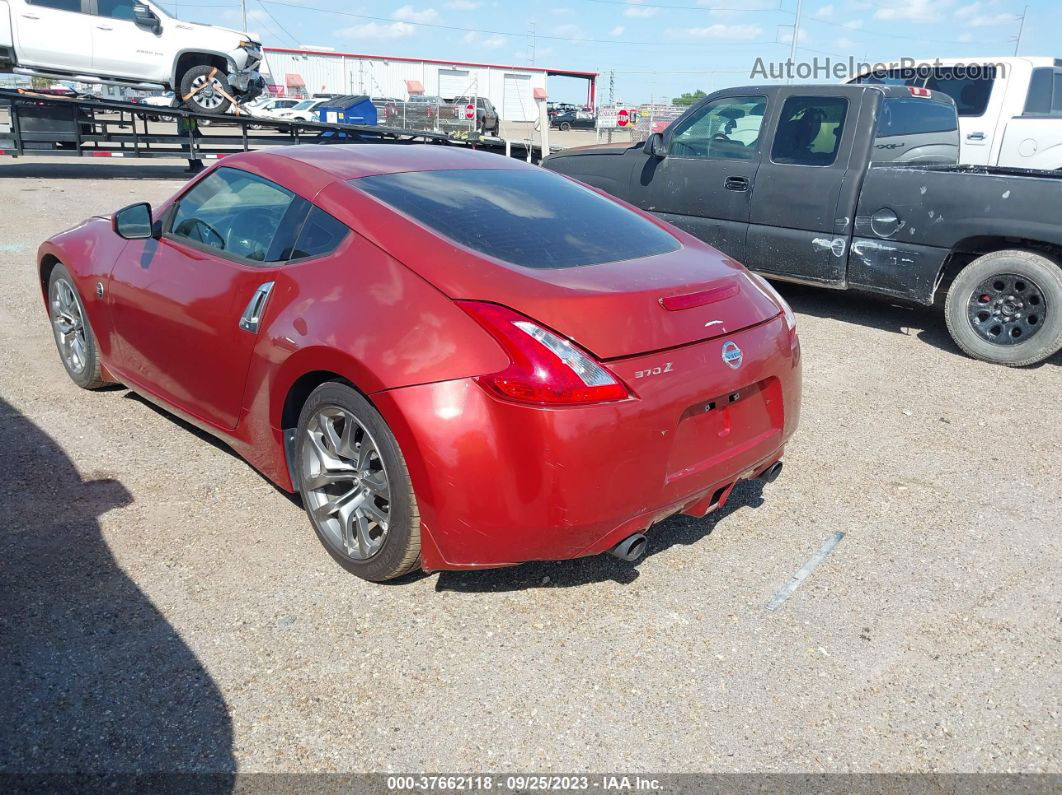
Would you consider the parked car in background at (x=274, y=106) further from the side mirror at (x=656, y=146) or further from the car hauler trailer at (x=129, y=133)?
the side mirror at (x=656, y=146)

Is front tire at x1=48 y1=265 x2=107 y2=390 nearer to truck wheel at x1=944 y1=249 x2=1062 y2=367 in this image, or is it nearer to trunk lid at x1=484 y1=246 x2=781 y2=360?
trunk lid at x1=484 y1=246 x2=781 y2=360

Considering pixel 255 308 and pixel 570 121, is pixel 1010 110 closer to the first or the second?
pixel 255 308

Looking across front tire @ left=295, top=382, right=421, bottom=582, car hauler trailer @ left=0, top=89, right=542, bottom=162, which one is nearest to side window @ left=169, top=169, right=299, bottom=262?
front tire @ left=295, top=382, right=421, bottom=582

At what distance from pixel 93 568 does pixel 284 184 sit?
5.30 feet

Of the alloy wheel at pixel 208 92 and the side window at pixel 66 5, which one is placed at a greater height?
the side window at pixel 66 5

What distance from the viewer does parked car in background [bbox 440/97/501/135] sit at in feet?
116

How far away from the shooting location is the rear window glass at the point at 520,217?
120 inches

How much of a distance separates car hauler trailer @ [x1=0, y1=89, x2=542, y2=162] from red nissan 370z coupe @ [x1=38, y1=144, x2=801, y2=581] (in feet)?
34.1


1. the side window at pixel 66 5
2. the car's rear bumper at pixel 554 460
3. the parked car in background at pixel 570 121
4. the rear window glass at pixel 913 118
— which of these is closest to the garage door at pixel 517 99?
the parked car in background at pixel 570 121

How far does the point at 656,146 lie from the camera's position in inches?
302

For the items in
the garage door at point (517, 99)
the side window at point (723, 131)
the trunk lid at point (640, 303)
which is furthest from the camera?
the garage door at point (517, 99)

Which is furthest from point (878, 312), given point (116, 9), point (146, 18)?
point (116, 9)

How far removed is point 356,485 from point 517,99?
201 ft

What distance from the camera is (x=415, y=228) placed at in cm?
299
